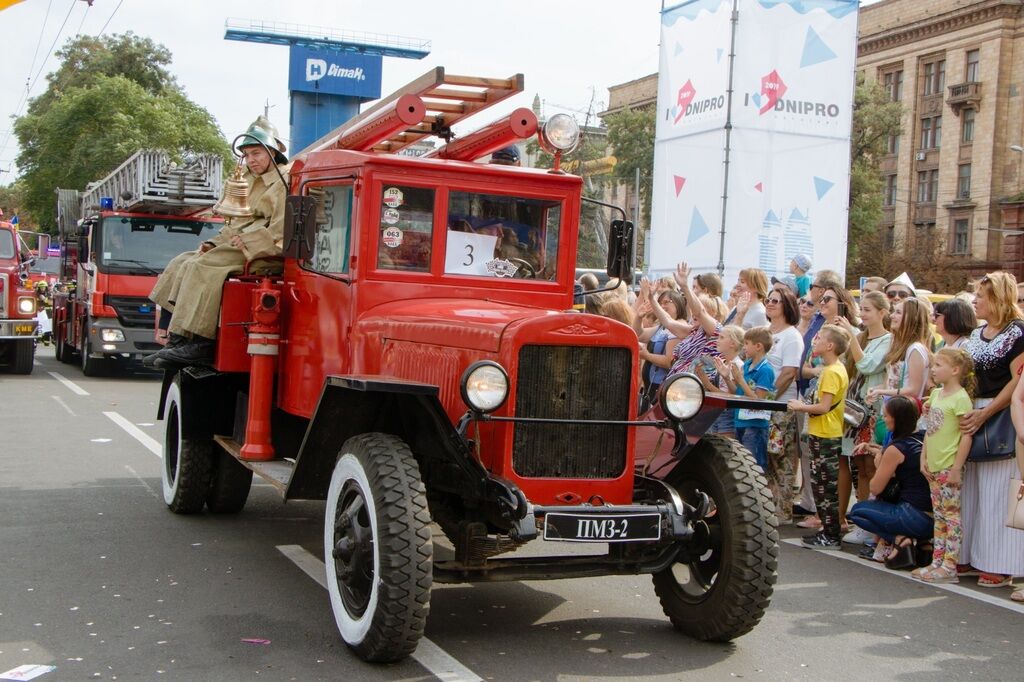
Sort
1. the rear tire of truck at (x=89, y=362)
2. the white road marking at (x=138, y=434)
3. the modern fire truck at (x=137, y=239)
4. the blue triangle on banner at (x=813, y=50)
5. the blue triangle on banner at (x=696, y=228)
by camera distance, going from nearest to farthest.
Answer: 1. the white road marking at (x=138, y=434)
2. the blue triangle on banner at (x=813, y=50)
3. the blue triangle on banner at (x=696, y=228)
4. the modern fire truck at (x=137, y=239)
5. the rear tire of truck at (x=89, y=362)

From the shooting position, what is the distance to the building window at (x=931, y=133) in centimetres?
5597

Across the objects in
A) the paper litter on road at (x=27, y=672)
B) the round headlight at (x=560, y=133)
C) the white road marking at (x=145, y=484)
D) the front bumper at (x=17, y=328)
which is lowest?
the paper litter on road at (x=27, y=672)

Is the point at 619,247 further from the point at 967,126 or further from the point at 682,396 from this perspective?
the point at 967,126

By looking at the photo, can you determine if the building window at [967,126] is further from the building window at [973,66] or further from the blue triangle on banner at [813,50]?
the blue triangle on banner at [813,50]

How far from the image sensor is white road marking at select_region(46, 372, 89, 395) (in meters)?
16.8

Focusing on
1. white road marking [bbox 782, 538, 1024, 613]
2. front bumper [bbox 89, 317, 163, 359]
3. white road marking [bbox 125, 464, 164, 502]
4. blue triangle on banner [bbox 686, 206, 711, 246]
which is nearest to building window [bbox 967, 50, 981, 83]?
blue triangle on banner [bbox 686, 206, 711, 246]

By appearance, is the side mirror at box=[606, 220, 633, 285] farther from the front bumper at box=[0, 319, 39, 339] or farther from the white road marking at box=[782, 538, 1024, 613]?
the front bumper at box=[0, 319, 39, 339]

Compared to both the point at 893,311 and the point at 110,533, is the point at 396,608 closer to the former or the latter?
the point at 110,533

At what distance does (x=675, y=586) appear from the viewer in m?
5.79

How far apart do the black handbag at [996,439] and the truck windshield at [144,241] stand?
13.6 m

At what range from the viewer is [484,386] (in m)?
5.11

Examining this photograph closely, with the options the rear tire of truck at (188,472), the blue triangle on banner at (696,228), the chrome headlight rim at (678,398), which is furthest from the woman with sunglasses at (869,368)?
the blue triangle on banner at (696,228)

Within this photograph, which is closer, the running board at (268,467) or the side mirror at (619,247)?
the running board at (268,467)

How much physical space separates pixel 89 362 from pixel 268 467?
13.4 metres
